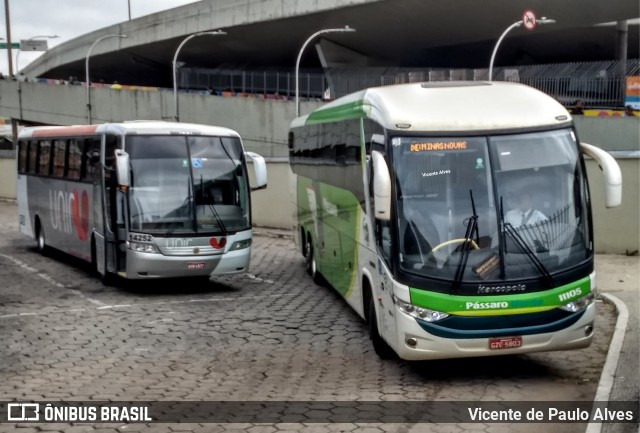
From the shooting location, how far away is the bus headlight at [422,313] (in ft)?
31.9

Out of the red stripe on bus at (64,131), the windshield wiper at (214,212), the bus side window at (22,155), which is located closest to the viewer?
the windshield wiper at (214,212)

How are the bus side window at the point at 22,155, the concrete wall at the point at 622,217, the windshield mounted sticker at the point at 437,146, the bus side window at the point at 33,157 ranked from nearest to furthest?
the windshield mounted sticker at the point at 437,146 < the concrete wall at the point at 622,217 < the bus side window at the point at 33,157 < the bus side window at the point at 22,155

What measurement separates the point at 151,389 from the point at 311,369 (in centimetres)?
200

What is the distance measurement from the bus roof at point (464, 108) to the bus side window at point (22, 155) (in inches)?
580

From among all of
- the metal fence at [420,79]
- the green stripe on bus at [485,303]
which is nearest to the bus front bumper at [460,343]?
the green stripe on bus at [485,303]

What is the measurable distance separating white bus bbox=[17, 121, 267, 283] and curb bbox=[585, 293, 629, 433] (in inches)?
273

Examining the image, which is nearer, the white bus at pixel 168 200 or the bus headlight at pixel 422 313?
the bus headlight at pixel 422 313

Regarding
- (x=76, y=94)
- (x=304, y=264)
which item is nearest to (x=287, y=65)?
(x=76, y=94)

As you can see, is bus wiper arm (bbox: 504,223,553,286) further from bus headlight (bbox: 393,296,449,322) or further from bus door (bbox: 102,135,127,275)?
bus door (bbox: 102,135,127,275)

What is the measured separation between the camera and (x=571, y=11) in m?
41.7

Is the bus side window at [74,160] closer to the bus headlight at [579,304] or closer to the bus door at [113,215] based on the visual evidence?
the bus door at [113,215]

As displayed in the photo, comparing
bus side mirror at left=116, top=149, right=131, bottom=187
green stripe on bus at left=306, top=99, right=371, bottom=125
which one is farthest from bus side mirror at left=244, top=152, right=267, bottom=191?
bus side mirror at left=116, top=149, right=131, bottom=187

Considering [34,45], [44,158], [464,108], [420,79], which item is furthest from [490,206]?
[34,45]

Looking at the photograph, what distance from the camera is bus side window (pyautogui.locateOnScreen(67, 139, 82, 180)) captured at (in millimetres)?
18923
